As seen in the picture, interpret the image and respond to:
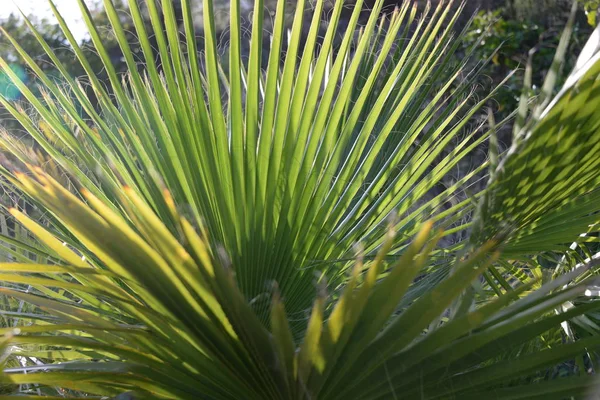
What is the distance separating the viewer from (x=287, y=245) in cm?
141

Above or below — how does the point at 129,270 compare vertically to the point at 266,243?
below

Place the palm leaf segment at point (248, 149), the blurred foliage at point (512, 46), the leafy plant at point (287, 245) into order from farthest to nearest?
the blurred foliage at point (512, 46), the palm leaf segment at point (248, 149), the leafy plant at point (287, 245)

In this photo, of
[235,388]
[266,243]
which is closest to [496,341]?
[235,388]

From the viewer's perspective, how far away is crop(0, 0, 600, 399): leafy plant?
84 cm

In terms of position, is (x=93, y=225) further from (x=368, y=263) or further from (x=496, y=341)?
(x=368, y=263)

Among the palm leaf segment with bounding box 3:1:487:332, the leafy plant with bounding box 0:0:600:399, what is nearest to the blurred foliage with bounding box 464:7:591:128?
the leafy plant with bounding box 0:0:600:399

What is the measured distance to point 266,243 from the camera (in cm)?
139

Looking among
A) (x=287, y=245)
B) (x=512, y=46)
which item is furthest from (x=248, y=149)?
(x=512, y=46)

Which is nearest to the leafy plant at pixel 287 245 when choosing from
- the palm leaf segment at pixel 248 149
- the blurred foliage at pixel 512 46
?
the palm leaf segment at pixel 248 149

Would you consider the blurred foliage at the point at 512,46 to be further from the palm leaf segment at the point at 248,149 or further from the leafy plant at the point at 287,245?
the palm leaf segment at the point at 248,149

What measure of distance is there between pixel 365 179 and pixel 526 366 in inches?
32.6

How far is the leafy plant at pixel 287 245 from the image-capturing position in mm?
842

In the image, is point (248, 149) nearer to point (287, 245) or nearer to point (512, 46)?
point (287, 245)

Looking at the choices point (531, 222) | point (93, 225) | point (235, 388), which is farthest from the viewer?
point (531, 222)
